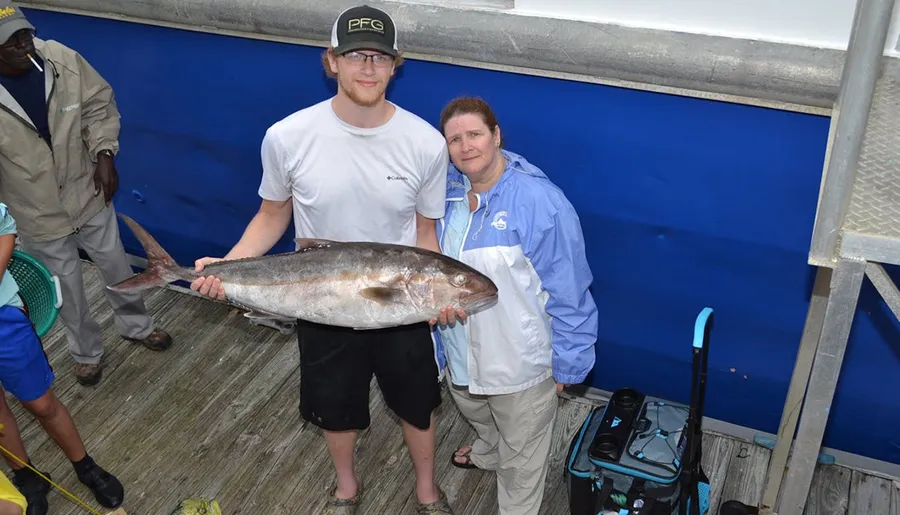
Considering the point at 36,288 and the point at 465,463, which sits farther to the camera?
the point at 465,463

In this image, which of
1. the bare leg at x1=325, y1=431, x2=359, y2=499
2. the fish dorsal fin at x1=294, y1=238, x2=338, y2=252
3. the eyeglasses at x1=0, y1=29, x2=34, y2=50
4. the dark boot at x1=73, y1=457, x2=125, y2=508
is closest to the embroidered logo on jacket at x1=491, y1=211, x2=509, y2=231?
the fish dorsal fin at x1=294, y1=238, x2=338, y2=252

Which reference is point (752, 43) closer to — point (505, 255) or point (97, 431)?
point (505, 255)

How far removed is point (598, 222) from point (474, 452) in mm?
1495

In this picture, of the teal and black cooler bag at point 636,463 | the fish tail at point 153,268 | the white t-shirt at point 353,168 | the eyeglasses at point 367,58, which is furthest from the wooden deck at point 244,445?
the eyeglasses at point 367,58

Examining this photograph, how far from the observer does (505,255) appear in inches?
131

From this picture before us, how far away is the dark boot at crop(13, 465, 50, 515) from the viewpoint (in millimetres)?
4293

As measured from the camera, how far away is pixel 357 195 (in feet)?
10.7

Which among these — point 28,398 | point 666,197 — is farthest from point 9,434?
point 666,197

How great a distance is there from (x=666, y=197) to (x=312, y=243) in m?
1.97

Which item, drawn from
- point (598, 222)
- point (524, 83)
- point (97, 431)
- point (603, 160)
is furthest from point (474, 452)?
point (97, 431)

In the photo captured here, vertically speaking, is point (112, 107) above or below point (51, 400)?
above

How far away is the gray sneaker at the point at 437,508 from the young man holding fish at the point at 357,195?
64 centimetres

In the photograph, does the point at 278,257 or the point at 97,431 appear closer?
the point at 278,257

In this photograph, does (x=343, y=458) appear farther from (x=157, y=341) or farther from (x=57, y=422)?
(x=157, y=341)
